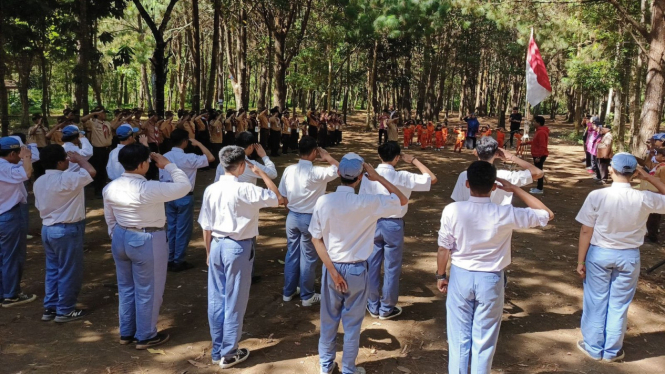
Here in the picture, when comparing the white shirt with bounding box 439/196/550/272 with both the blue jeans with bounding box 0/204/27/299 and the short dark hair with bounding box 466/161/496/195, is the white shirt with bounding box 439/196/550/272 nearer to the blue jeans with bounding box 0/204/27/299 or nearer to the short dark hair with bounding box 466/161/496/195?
the short dark hair with bounding box 466/161/496/195

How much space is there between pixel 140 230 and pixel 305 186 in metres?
1.62

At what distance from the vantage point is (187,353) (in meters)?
4.23

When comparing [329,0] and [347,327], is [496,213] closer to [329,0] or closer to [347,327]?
[347,327]

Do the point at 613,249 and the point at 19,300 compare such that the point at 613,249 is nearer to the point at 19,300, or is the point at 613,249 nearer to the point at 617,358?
the point at 617,358

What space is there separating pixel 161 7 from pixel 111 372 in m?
26.8

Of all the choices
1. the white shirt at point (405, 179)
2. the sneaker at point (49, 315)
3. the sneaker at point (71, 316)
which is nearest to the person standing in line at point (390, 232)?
the white shirt at point (405, 179)

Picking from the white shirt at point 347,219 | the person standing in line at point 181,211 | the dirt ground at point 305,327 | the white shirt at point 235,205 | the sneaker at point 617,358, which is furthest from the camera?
the person standing in line at point 181,211

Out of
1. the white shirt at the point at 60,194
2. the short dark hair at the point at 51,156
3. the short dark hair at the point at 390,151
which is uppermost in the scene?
Answer: the short dark hair at the point at 390,151

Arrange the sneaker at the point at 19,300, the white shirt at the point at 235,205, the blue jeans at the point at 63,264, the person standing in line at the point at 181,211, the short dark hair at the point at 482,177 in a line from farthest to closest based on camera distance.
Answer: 1. the person standing in line at the point at 181,211
2. the sneaker at the point at 19,300
3. the blue jeans at the point at 63,264
4. the white shirt at the point at 235,205
5. the short dark hair at the point at 482,177

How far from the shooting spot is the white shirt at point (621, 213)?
3.91m

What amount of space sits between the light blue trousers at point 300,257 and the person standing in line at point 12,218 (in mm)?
2704

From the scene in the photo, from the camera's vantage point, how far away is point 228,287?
386cm

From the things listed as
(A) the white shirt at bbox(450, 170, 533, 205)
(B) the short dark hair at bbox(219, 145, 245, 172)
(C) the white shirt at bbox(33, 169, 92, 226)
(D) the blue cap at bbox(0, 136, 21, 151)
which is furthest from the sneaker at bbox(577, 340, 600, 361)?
(D) the blue cap at bbox(0, 136, 21, 151)

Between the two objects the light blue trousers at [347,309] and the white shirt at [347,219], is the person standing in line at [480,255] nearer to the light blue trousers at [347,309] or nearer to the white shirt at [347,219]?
the white shirt at [347,219]
